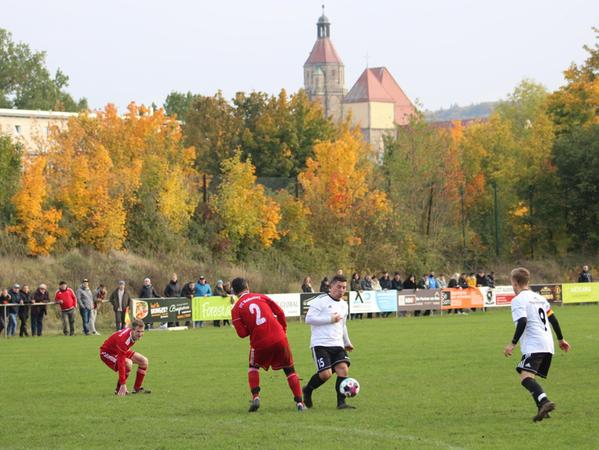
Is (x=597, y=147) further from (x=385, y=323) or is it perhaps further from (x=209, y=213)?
(x=385, y=323)

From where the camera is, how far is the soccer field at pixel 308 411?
11.2m

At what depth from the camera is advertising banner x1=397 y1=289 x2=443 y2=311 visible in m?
42.2

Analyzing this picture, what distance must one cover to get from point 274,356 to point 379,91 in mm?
173771

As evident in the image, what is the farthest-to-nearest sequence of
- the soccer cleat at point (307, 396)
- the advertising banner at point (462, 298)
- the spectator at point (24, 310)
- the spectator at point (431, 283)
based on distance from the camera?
the spectator at point (431, 283), the advertising banner at point (462, 298), the spectator at point (24, 310), the soccer cleat at point (307, 396)

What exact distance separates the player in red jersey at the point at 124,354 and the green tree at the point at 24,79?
9084cm

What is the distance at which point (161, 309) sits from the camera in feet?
118

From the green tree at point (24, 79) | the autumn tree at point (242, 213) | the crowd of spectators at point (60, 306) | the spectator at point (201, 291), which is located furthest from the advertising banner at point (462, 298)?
the green tree at point (24, 79)

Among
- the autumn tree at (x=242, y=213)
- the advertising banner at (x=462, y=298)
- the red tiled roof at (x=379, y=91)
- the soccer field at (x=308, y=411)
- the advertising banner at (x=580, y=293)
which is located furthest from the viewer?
the red tiled roof at (x=379, y=91)

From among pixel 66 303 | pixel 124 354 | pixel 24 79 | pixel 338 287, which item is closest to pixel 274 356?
pixel 338 287

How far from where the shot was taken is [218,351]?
24875mm

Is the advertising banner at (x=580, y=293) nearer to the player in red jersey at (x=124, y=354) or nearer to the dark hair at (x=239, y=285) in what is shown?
the player in red jersey at (x=124, y=354)

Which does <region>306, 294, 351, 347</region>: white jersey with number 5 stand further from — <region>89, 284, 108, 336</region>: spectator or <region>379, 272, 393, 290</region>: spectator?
<region>379, 272, 393, 290</region>: spectator

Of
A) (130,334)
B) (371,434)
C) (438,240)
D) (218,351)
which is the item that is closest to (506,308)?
(438,240)

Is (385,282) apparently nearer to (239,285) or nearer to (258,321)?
(258,321)
